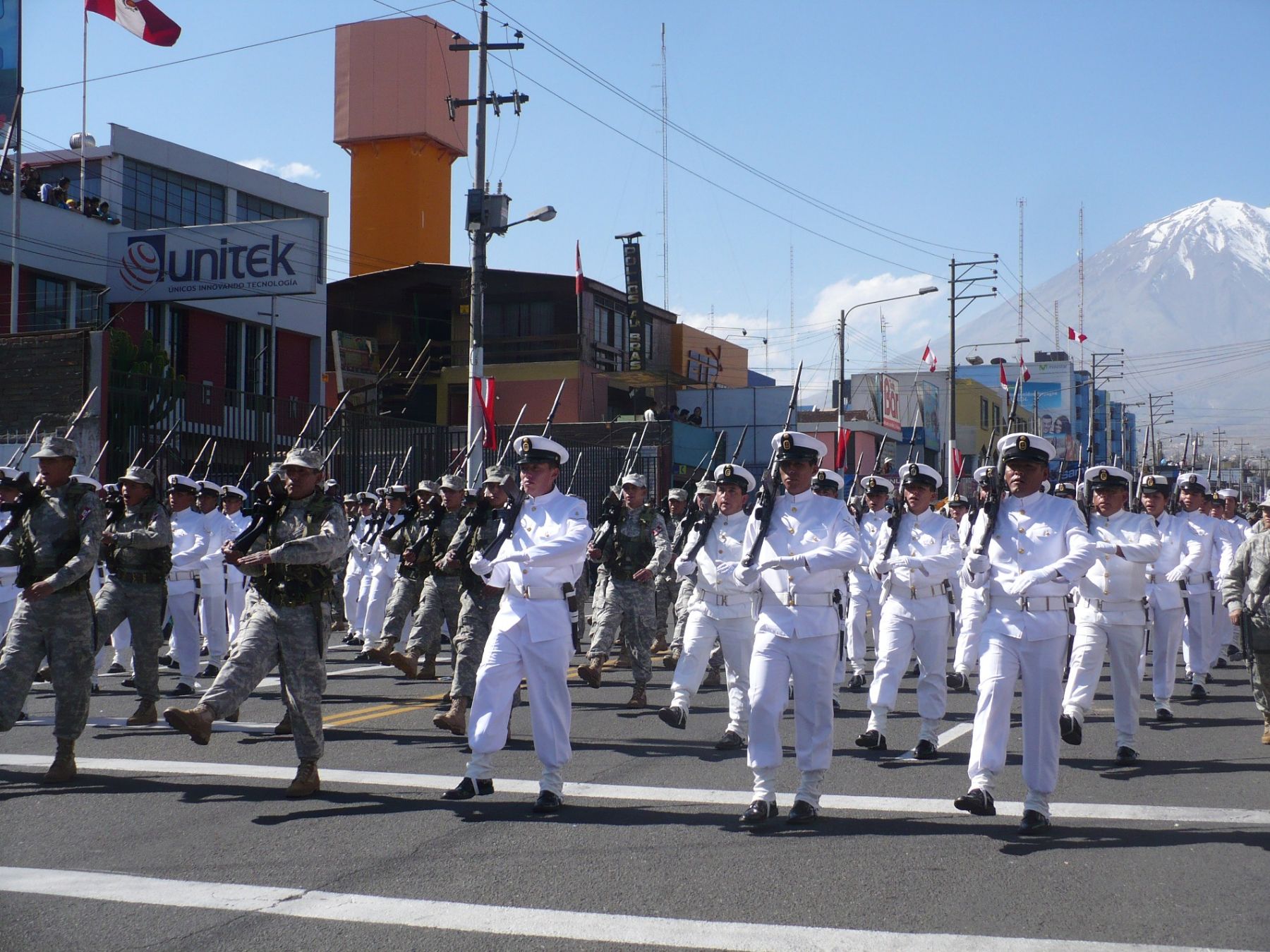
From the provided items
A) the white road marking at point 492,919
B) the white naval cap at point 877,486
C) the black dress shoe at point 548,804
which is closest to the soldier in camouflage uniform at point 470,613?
the black dress shoe at point 548,804

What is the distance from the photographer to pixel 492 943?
4699 millimetres

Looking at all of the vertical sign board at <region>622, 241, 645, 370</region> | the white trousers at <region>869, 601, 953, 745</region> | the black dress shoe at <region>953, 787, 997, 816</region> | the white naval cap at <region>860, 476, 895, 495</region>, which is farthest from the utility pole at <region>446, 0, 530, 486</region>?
the vertical sign board at <region>622, 241, 645, 370</region>

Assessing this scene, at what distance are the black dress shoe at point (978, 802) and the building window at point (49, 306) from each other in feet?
94.4

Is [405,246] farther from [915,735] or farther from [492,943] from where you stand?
[492,943]

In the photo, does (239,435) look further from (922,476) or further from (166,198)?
(922,476)

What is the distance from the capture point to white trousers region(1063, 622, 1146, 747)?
27.8 ft

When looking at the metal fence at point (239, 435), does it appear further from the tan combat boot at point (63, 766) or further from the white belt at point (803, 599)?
the white belt at point (803, 599)

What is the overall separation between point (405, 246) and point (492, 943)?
143 ft

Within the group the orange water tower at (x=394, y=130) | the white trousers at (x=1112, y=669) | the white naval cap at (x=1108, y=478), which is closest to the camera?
the white trousers at (x=1112, y=669)

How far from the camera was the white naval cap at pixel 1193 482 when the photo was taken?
12531mm

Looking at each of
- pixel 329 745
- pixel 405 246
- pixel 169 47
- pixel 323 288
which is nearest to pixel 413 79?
pixel 405 246

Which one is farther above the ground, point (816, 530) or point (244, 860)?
point (816, 530)

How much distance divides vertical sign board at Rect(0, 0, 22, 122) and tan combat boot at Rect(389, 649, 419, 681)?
2239cm

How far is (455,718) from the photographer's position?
8883mm
